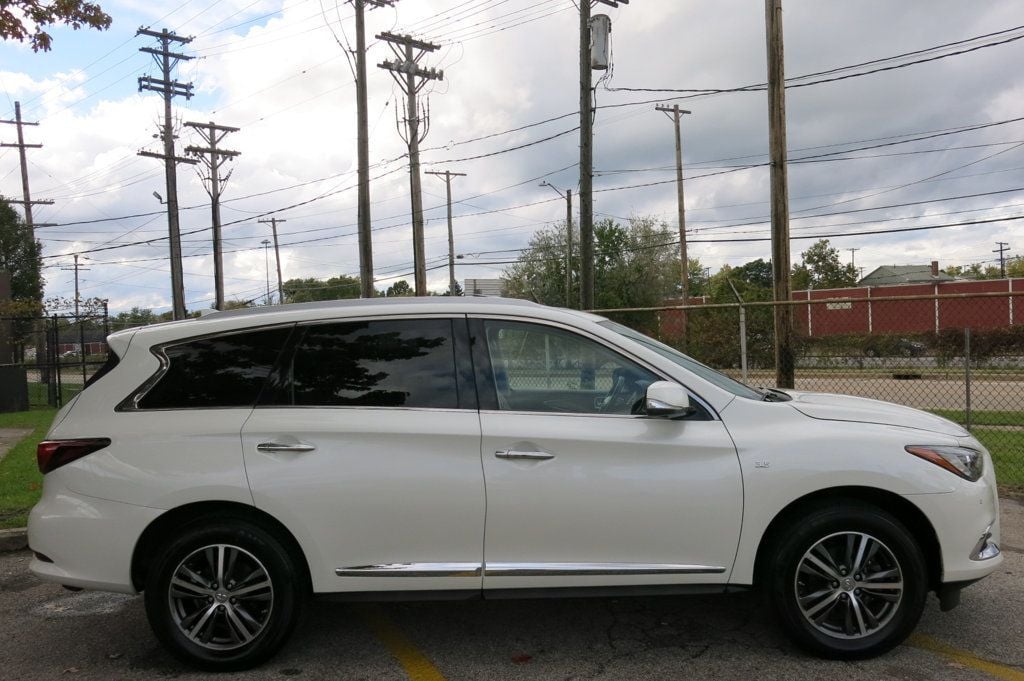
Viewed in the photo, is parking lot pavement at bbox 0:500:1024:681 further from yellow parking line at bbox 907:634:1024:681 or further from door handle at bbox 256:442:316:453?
door handle at bbox 256:442:316:453

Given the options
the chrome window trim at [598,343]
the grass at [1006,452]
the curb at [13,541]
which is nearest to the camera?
the chrome window trim at [598,343]

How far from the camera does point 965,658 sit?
3.57 m

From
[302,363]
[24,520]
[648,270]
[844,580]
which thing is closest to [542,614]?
[844,580]

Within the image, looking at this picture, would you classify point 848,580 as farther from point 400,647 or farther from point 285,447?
point 285,447

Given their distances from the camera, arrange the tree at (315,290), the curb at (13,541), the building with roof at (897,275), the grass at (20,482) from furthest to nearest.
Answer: the tree at (315,290), the building with roof at (897,275), the grass at (20,482), the curb at (13,541)

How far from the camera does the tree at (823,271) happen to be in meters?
73.9

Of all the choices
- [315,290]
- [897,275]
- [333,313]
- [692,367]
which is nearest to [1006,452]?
[692,367]

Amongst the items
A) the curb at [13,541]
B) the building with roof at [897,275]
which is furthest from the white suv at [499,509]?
the building with roof at [897,275]

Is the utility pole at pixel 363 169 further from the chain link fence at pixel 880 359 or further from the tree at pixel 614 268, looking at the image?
the tree at pixel 614 268

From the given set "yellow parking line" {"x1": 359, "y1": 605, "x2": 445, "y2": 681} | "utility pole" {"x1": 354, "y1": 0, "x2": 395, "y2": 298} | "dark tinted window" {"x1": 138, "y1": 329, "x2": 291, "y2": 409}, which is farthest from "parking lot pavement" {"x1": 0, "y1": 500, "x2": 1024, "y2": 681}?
"utility pole" {"x1": 354, "y1": 0, "x2": 395, "y2": 298}

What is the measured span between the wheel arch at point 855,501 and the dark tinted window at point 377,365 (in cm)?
162

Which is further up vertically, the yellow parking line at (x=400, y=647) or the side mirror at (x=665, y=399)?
the side mirror at (x=665, y=399)

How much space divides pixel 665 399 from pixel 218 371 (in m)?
2.17

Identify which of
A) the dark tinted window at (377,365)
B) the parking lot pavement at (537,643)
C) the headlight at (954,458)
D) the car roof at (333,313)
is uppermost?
the car roof at (333,313)
